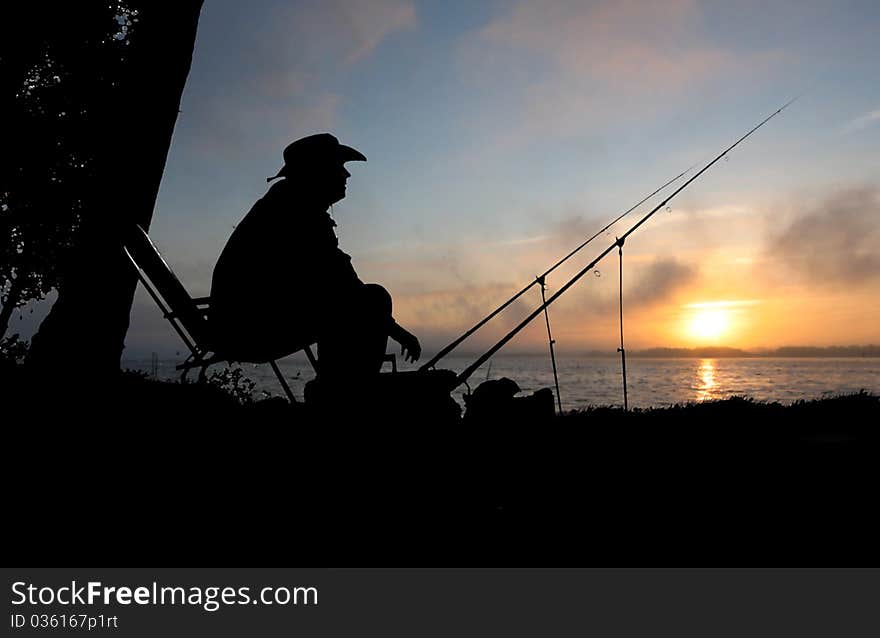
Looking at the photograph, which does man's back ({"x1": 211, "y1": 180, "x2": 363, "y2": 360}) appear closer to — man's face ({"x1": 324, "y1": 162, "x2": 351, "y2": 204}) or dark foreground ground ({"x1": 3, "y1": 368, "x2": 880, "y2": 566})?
man's face ({"x1": 324, "y1": 162, "x2": 351, "y2": 204})

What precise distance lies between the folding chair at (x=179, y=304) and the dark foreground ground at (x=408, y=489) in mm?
736

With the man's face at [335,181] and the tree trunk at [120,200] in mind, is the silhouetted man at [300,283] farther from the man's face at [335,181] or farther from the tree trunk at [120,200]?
the tree trunk at [120,200]

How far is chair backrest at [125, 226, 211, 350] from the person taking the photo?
4676 mm

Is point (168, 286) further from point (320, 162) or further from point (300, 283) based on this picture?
point (320, 162)

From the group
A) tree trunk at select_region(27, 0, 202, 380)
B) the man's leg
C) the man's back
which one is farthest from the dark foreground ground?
the man's back

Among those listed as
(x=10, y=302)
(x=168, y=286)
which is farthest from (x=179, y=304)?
(x=10, y=302)

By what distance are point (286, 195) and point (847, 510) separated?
434cm

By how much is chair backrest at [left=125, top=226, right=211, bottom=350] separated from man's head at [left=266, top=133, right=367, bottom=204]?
1.22 m

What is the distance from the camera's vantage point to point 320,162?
4516mm

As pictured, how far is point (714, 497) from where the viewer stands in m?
4.17

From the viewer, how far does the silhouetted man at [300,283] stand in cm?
444

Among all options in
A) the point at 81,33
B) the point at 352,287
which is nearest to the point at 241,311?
the point at 352,287

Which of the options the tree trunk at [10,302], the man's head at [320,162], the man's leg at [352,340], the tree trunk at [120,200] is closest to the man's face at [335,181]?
the man's head at [320,162]
